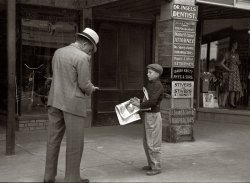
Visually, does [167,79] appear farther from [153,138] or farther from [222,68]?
[222,68]

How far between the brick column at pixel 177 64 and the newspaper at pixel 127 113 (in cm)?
231

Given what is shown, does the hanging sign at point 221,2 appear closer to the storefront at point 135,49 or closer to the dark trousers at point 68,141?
the storefront at point 135,49

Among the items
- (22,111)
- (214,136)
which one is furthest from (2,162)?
(214,136)

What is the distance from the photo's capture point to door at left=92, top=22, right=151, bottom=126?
1015 centimetres

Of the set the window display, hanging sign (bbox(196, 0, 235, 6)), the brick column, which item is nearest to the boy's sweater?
the brick column

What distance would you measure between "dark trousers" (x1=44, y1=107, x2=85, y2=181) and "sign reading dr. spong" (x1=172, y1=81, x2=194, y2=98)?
10.9ft

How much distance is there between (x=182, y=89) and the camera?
8.22 m

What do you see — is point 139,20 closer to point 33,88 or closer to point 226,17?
point 226,17

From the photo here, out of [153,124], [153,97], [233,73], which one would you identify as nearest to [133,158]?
[153,124]

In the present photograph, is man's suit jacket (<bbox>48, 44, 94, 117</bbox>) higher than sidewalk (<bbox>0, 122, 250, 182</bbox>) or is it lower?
higher

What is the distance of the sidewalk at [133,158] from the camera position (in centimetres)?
574

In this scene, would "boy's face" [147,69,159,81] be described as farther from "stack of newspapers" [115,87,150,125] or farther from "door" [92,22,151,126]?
"door" [92,22,151,126]

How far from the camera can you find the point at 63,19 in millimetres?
9500

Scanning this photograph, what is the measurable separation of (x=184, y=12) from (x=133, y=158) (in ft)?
10.4
